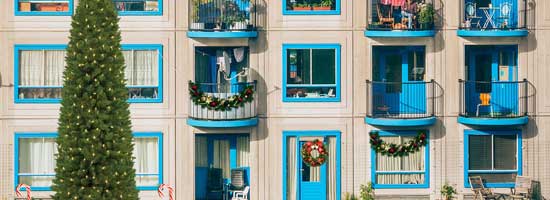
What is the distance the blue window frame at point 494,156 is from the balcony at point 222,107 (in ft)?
22.0

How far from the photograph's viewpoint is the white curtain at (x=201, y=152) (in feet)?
178

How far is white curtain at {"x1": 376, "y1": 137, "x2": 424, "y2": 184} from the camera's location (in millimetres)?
54125

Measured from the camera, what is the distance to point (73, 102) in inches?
1751

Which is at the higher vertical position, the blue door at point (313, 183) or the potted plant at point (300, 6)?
the potted plant at point (300, 6)

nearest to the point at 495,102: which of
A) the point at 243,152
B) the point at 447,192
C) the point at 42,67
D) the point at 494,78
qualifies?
the point at 494,78

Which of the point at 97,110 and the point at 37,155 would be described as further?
the point at 37,155

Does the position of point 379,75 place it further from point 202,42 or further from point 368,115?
point 202,42

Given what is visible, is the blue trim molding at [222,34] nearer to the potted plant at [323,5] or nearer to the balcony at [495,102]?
the potted plant at [323,5]

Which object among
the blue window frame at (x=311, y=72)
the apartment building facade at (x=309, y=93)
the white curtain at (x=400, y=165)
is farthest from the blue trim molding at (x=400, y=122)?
the blue window frame at (x=311, y=72)

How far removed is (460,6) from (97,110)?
14.1 meters

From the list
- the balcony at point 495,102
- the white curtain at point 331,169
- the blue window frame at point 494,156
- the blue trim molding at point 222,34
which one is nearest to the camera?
the blue trim molding at point 222,34

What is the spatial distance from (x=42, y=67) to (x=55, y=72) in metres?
0.42

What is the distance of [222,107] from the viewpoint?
174 ft

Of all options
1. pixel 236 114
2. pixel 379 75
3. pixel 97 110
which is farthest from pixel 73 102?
pixel 379 75
